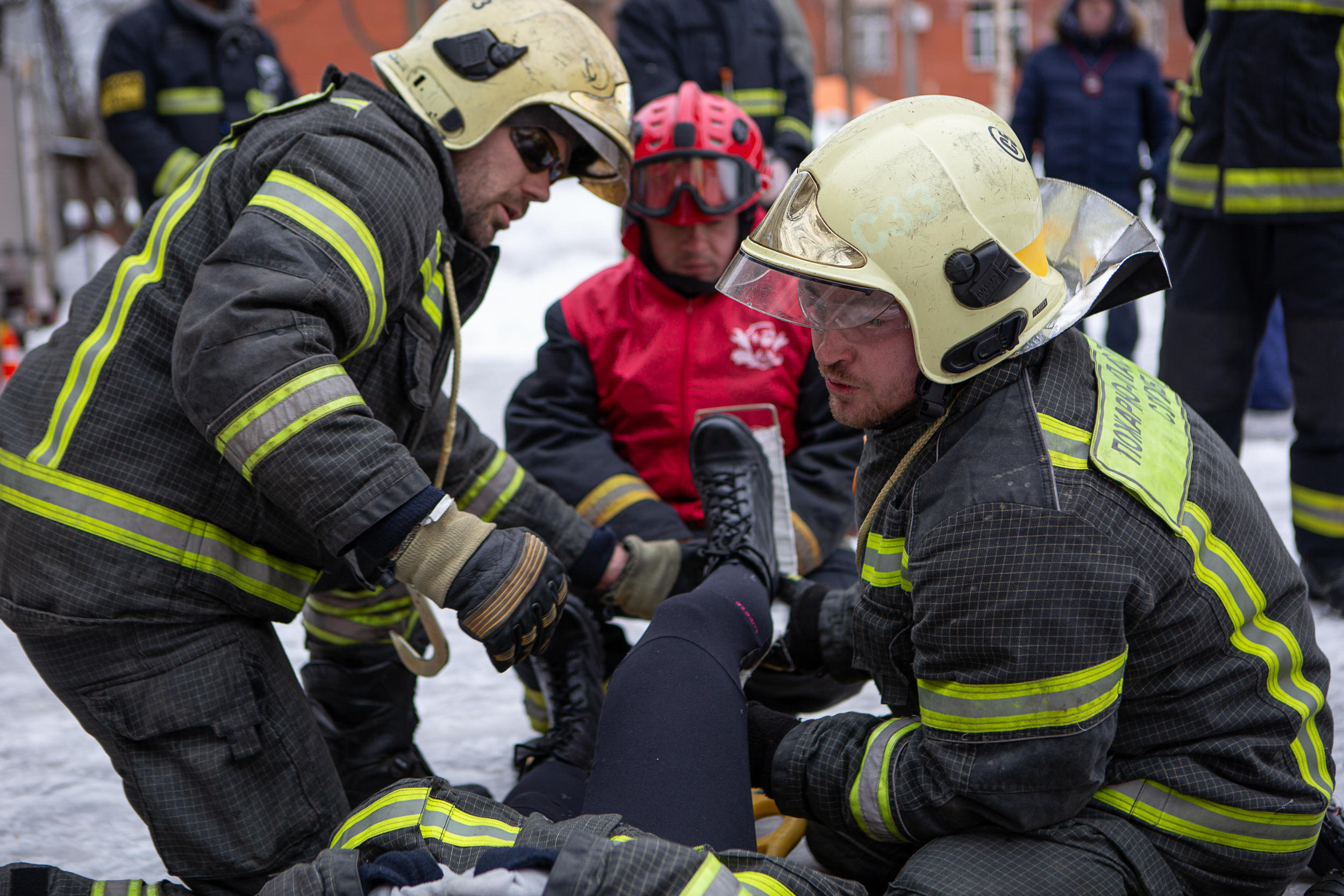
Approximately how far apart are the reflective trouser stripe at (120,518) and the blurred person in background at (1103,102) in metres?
5.47

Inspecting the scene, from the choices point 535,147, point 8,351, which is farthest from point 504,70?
point 8,351

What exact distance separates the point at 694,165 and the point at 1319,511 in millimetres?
2177

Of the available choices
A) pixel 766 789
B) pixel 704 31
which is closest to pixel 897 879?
pixel 766 789

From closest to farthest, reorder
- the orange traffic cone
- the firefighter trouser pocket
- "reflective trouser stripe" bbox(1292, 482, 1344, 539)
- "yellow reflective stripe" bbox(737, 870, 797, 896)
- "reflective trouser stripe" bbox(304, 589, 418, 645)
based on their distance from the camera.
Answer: "yellow reflective stripe" bbox(737, 870, 797, 896) → the firefighter trouser pocket → "reflective trouser stripe" bbox(304, 589, 418, 645) → "reflective trouser stripe" bbox(1292, 482, 1344, 539) → the orange traffic cone

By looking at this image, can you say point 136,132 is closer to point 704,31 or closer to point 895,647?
point 704,31

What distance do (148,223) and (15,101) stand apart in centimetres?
773

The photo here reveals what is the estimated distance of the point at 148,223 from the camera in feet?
7.29

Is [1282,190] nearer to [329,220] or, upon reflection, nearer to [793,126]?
[793,126]

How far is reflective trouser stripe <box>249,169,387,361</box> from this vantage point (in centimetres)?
193

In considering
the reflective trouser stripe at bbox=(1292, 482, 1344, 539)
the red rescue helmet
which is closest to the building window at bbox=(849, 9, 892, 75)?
the reflective trouser stripe at bbox=(1292, 482, 1344, 539)

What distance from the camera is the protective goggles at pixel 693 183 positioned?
3.09 metres

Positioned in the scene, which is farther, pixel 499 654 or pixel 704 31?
pixel 704 31

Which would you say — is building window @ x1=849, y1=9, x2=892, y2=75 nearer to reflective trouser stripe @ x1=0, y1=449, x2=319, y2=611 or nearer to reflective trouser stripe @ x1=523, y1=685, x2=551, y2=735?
reflective trouser stripe @ x1=523, y1=685, x2=551, y2=735

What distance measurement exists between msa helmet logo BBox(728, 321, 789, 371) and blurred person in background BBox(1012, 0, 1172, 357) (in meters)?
4.01
